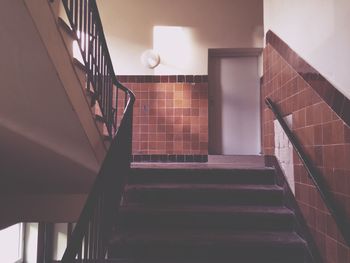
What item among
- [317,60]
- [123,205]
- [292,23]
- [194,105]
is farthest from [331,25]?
[194,105]

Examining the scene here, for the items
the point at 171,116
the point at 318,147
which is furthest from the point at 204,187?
the point at 171,116

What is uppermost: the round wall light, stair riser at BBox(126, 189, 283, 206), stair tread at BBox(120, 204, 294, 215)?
the round wall light

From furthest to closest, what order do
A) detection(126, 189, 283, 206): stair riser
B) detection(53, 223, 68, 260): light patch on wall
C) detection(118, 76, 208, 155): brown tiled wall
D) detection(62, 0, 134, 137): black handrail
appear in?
detection(53, 223, 68, 260): light patch on wall < detection(118, 76, 208, 155): brown tiled wall < detection(126, 189, 283, 206): stair riser < detection(62, 0, 134, 137): black handrail

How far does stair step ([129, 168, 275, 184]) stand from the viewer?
117 inches

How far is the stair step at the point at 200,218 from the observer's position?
2496 millimetres

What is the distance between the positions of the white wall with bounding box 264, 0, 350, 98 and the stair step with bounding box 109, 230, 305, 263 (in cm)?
115

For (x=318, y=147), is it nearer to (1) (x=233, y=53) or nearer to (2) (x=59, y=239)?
(1) (x=233, y=53)

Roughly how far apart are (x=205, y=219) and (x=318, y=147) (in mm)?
1028

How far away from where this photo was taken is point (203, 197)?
279 cm

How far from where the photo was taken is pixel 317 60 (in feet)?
6.89

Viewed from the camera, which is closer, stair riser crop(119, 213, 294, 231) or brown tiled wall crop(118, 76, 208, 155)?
stair riser crop(119, 213, 294, 231)

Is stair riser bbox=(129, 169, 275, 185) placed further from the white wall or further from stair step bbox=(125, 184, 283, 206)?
the white wall

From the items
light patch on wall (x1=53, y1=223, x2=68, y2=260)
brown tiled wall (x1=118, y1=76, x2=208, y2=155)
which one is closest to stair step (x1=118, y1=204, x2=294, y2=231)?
brown tiled wall (x1=118, y1=76, x2=208, y2=155)

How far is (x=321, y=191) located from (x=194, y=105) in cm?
340
